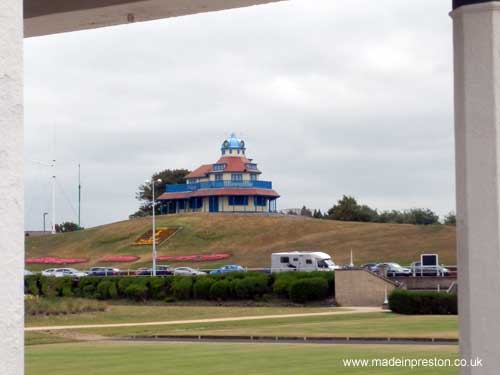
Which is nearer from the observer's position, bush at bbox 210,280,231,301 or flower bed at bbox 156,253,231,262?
bush at bbox 210,280,231,301

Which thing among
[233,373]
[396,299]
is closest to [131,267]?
[396,299]

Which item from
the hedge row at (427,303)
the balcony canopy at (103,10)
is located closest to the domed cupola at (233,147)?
the hedge row at (427,303)

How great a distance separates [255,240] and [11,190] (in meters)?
96.5

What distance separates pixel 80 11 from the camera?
29.2 feet

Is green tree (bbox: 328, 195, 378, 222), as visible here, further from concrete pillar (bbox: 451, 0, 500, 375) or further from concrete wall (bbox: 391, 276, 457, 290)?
concrete pillar (bbox: 451, 0, 500, 375)

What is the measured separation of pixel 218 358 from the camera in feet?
69.5

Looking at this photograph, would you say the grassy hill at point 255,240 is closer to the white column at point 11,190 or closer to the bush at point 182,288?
the bush at point 182,288

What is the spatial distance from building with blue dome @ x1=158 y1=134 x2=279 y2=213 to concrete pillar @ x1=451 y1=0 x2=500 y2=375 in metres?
111

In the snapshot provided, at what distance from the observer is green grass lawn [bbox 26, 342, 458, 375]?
18281 millimetres

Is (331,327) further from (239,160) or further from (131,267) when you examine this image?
(239,160)

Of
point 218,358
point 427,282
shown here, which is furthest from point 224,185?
point 218,358

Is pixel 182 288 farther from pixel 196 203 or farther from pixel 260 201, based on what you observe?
pixel 196 203

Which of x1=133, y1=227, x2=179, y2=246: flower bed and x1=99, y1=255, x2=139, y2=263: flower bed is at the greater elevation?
x1=133, y1=227, x2=179, y2=246: flower bed

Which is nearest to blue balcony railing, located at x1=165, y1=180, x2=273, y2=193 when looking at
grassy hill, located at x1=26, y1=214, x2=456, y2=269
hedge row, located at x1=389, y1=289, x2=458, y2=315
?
grassy hill, located at x1=26, y1=214, x2=456, y2=269
